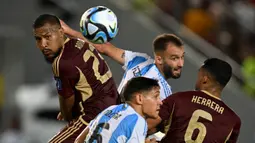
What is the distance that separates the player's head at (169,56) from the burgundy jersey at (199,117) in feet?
3.89

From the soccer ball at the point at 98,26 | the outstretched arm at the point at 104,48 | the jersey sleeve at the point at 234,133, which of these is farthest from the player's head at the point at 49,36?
the jersey sleeve at the point at 234,133

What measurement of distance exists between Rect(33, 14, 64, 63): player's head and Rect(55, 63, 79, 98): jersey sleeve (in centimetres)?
19

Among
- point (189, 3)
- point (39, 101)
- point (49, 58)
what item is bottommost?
point (39, 101)

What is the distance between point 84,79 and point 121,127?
5.31ft

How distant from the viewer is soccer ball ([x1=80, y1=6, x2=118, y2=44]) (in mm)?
11672

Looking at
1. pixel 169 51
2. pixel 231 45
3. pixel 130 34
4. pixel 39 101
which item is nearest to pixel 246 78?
pixel 231 45

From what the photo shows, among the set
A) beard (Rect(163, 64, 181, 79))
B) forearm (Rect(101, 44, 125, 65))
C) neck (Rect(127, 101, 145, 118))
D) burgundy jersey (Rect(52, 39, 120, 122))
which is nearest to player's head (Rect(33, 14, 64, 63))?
burgundy jersey (Rect(52, 39, 120, 122))

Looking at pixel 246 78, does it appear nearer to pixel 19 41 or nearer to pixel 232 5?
pixel 232 5

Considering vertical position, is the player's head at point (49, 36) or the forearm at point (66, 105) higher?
the player's head at point (49, 36)

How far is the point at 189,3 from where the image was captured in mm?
21609

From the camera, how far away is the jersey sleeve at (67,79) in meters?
11.5

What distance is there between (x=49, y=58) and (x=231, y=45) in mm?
10852

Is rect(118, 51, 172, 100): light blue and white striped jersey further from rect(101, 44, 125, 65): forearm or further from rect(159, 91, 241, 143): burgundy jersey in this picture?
rect(159, 91, 241, 143): burgundy jersey

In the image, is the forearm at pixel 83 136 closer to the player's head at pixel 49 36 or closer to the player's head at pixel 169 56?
the player's head at pixel 49 36
